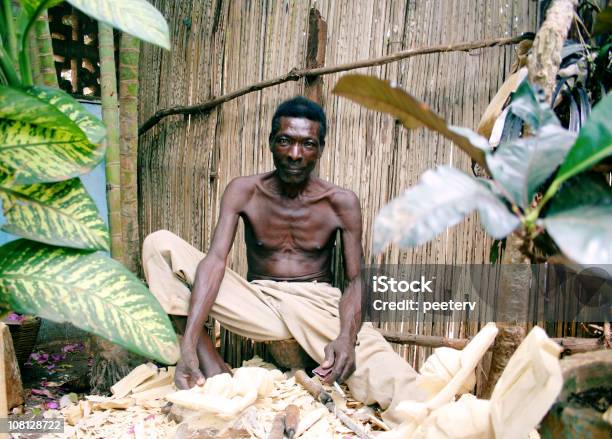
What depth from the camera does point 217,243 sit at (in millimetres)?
2594

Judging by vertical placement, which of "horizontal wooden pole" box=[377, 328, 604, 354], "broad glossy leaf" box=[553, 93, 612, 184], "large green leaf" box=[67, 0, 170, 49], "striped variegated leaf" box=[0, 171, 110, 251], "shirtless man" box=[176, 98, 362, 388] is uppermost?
"large green leaf" box=[67, 0, 170, 49]

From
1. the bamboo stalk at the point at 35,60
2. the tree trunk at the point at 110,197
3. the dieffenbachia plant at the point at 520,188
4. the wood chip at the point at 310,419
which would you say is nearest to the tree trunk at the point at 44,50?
the bamboo stalk at the point at 35,60

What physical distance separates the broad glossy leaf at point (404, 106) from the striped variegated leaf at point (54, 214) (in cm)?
55

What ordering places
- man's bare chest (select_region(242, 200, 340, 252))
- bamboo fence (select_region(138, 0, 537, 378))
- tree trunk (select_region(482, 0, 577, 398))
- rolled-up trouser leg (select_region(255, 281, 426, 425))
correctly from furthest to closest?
man's bare chest (select_region(242, 200, 340, 252))
bamboo fence (select_region(138, 0, 537, 378))
rolled-up trouser leg (select_region(255, 281, 426, 425))
tree trunk (select_region(482, 0, 577, 398))

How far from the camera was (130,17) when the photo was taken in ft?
3.05

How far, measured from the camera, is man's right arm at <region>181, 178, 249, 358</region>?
2381mm

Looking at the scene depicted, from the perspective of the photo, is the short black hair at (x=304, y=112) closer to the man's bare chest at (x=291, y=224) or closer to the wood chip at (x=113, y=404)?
the man's bare chest at (x=291, y=224)

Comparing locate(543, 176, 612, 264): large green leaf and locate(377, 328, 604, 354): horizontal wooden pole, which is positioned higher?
locate(543, 176, 612, 264): large green leaf

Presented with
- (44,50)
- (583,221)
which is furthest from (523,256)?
(44,50)

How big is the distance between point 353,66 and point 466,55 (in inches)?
20.8

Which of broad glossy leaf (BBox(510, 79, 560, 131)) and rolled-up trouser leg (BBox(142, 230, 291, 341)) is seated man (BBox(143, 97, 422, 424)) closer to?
rolled-up trouser leg (BBox(142, 230, 291, 341))

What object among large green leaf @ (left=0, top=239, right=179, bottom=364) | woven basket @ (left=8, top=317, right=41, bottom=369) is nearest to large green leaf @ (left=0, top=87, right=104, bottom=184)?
large green leaf @ (left=0, top=239, right=179, bottom=364)

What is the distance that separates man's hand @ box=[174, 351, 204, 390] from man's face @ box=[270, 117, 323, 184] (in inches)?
37.9

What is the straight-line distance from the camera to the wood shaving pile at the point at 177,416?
6.30 ft
